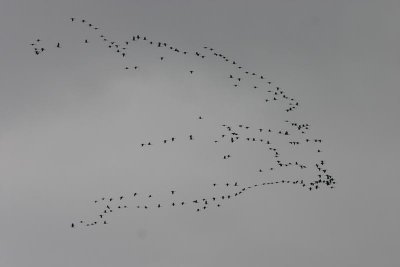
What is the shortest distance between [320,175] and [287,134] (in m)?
9.56

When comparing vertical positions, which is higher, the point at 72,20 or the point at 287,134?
the point at 72,20

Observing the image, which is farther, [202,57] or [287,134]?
[287,134]

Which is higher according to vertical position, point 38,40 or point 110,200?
point 38,40

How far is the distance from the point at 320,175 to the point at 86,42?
1817 inches

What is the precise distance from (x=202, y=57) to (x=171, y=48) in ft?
16.8

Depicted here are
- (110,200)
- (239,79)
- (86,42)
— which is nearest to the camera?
(86,42)

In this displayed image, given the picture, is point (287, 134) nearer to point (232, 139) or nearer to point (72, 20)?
point (232, 139)

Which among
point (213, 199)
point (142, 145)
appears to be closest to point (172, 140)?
point (142, 145)

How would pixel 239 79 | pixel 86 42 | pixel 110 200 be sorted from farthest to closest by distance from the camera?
pixel 110 200 → pixel 239 79 → pixel 86 42

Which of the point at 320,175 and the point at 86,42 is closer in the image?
the point at 86,42

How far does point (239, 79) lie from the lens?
12000 cm

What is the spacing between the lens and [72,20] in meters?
113

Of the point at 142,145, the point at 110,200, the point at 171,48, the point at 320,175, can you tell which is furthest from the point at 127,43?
the point at 320,175

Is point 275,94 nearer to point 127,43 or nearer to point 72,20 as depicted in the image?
point 127,43
